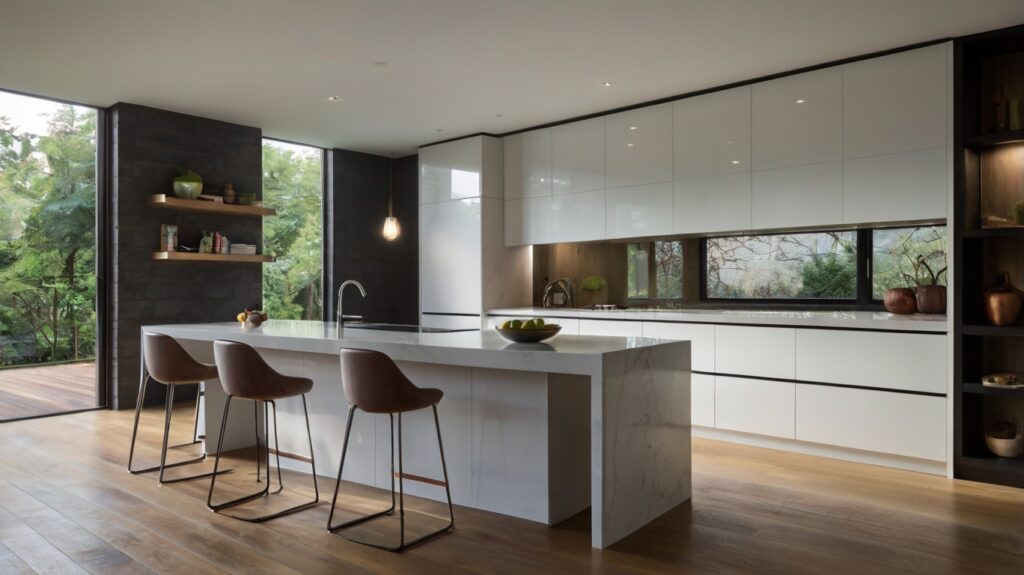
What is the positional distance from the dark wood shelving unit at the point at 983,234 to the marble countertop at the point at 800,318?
0.21 metres

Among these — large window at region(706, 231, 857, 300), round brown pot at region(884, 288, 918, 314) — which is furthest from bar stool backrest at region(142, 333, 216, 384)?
round brown pot at region(884, 288, 918, 314)

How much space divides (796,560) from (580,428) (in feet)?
3.38

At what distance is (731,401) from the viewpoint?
181 inches

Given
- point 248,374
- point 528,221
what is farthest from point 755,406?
point 248,374

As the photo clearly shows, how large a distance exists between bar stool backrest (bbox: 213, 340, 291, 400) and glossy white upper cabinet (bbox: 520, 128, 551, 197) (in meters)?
3.37

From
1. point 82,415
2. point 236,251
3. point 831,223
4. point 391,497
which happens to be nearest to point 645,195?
point 831,223

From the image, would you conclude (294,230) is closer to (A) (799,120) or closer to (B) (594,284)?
(B) (594,284)

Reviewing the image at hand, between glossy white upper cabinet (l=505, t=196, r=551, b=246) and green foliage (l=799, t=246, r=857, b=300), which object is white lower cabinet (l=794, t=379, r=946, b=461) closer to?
green foliage (l=799, t=246, r=857, b=300)

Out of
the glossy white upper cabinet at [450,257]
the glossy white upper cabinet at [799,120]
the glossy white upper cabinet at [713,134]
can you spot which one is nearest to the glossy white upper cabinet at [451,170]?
the glossy white upper cabinet at [450,257]

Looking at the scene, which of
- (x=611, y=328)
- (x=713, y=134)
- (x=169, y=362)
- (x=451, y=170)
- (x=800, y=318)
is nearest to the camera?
(x=169, y=362)

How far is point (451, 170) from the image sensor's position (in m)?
6.51

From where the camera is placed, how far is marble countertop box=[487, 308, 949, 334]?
12.9 feet

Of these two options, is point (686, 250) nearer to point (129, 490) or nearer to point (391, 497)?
point (391, 497)

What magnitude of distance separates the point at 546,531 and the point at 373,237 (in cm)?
507
